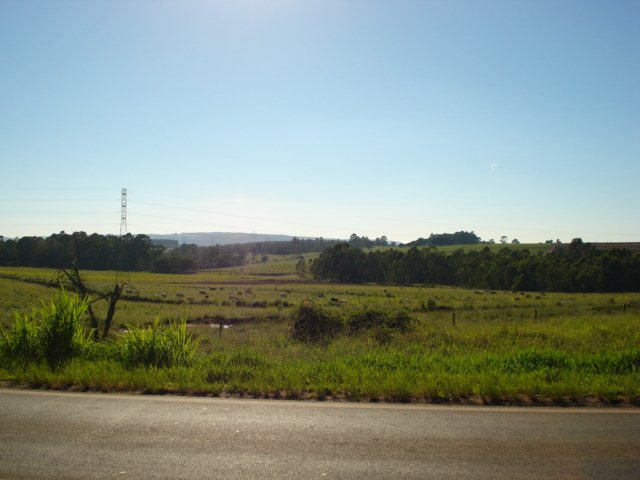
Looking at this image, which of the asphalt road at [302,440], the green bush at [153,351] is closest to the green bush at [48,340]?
the green bush at [153,351]

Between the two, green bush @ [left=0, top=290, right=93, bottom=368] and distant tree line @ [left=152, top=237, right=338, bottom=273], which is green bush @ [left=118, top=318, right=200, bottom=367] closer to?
green bush @ [left=0, top=290, right=93, bottom=368]

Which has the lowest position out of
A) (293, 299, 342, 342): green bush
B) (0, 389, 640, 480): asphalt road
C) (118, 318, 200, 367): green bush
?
(293, 299, 342, 342): green bush

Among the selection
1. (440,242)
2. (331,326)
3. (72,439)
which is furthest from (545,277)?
(440,242)

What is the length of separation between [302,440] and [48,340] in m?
6.05

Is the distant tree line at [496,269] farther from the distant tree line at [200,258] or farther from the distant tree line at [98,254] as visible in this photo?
the distant tree line at [98,254]

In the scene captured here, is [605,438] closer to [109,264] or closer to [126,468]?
[126,468]

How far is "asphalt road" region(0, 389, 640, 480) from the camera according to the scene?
4855mm

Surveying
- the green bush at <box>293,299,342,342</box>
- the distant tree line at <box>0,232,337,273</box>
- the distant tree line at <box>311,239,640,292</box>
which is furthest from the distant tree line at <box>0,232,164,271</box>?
the green bush at <box>293,299,342,342</box>

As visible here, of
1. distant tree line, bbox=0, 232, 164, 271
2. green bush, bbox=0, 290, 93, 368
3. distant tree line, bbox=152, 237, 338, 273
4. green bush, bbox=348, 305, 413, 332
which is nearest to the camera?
green bush, bbox=0, 290, 93, 368

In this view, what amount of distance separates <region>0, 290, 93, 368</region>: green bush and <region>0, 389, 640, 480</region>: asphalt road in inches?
83.6

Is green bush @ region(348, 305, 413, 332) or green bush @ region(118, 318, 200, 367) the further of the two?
green bush @ region(348, 305, 413, 332)

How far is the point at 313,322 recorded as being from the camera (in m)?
20.8

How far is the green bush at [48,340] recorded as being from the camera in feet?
29.8

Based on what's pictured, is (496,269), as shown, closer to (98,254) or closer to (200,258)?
(98,254)
